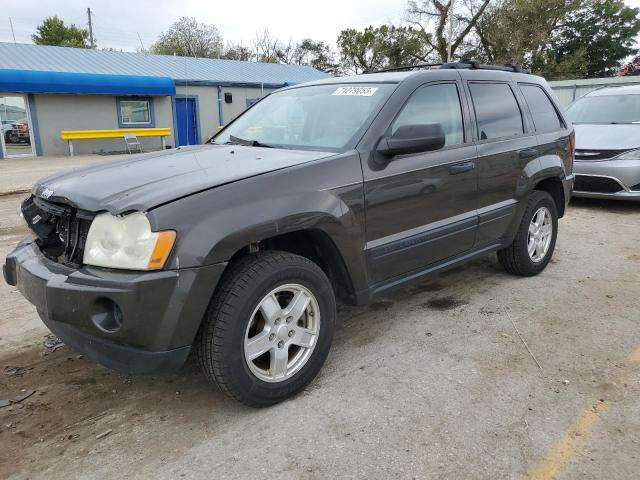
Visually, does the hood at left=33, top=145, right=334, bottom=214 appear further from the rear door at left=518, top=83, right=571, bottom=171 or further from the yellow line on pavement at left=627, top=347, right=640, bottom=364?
the rear door at left=518, top=83, right=571, bottom=171

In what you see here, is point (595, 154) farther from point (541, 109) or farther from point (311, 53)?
point (311, 53)

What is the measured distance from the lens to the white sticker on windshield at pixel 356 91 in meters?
3.49

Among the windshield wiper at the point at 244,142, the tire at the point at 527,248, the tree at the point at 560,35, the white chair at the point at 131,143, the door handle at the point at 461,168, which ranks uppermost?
the tree at the point at 560,35

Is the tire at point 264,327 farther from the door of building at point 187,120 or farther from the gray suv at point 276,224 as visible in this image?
the door of building at point 187,120

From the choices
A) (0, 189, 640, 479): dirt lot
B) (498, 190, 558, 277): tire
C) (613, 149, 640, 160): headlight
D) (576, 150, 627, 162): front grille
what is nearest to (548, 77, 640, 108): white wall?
(576, 150, 627, 162): front grille

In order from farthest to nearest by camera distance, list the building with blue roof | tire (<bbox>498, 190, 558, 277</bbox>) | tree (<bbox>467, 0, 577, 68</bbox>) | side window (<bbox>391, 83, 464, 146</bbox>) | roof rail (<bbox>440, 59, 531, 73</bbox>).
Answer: tree (<bbox>467, 0, 577, 68</bbox>)
the building with blue roof
tire (<bbox>498, 190, 558, 277</bbox>)
roof rail (<bbox>440, 59, 531, 73</bbox>)
side window (<bbox>391, 83, 464, 146</bbox>)

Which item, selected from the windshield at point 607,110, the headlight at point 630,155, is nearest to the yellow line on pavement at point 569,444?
the headlight at point 630,155

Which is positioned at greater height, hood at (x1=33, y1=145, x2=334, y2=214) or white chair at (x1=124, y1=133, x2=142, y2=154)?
hood at (x1=33, y1=145, x2=334, y2=214)

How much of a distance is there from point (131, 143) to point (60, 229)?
19.0 m

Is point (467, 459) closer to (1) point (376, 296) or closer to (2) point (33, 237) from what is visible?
(1) point (376, 296)

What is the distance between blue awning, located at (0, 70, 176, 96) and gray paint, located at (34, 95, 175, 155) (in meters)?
0.86

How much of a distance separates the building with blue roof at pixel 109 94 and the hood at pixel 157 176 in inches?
593

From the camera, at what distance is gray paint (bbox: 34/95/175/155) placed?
18.8 meters

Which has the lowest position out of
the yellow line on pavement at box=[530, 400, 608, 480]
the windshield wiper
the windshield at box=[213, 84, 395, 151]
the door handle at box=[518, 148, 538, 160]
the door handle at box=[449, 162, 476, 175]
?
the yellow line on pavement at box=[530, 400, 608, 480]
